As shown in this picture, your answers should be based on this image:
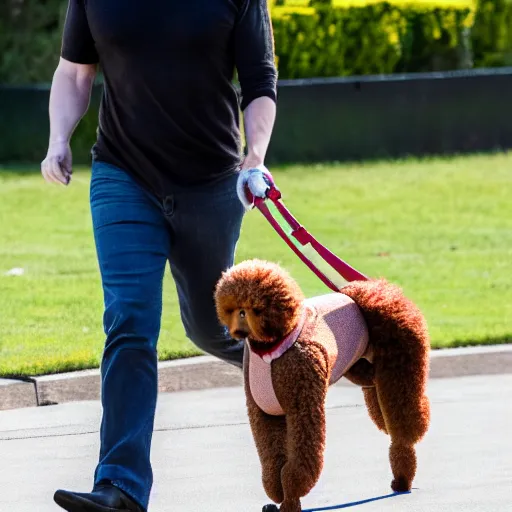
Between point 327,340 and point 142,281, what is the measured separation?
2.13ft

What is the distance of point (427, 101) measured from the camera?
1650 cm

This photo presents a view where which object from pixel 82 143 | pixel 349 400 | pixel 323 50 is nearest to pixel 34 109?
pixel 82 143

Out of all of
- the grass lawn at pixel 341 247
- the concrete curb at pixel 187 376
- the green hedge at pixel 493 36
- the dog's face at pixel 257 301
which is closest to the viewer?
the dog's face at pixel 257 301

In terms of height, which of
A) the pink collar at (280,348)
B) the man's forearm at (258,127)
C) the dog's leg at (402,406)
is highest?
the man's forearm at (258,127)

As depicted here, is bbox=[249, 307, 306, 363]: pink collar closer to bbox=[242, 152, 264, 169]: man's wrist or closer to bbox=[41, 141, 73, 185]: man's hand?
bbox=[242, 152, 264, 169]: man's wrist

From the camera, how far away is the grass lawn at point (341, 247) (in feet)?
25.9

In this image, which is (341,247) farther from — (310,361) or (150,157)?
(310,361)

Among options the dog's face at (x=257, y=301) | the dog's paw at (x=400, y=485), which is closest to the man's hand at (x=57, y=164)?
the dog's face at (x=257, y=301)

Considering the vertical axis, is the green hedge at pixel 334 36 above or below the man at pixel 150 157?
below

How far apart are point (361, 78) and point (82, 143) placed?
310 cm

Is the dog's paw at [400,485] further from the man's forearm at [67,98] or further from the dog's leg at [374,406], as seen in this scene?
the man's forearm at [67,98]

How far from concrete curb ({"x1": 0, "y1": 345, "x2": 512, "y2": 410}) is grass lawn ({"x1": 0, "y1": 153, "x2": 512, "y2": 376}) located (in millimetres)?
164

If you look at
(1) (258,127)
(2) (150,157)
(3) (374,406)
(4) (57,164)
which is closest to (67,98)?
(4) (57,164)

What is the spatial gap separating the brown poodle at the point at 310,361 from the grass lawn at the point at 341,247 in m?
2.54
